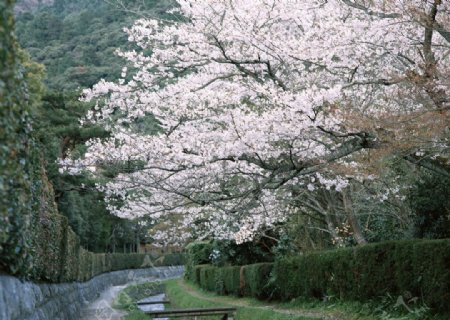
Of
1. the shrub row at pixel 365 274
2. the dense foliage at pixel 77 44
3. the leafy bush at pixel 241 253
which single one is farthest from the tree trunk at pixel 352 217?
the dense foliage at pixel 77 44

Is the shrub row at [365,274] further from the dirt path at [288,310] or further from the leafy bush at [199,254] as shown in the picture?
the leafy bush at [199,254]

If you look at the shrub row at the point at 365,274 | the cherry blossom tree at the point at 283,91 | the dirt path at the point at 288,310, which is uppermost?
the cherry blossom tree at the point at 283,91

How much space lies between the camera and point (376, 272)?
1039 centimetres

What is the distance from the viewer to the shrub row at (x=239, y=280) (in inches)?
640

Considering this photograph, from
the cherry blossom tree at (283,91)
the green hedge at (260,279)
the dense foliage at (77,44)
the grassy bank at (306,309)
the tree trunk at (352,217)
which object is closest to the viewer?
the cherry blossom tree at (283,91)

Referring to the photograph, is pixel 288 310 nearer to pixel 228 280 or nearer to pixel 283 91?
pixel 283 91

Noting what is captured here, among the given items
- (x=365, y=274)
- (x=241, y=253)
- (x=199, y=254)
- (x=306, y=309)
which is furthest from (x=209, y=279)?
(x=365, y=274)

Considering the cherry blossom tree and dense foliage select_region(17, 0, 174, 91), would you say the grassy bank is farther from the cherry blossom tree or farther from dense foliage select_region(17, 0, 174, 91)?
dense foliage select_region(17, 0, 174, 91)

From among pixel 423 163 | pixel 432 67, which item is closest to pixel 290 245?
pixel 423 163

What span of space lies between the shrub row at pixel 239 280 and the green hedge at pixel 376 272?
1381mm

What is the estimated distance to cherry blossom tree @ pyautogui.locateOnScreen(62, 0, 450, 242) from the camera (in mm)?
7586

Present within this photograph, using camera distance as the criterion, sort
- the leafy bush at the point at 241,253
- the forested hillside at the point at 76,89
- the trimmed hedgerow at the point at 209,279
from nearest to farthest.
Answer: the leafy bush at the point at 241,253 < the trimmed hedgerow at the point at 209,279 < the forested hillside at the point at 76,89

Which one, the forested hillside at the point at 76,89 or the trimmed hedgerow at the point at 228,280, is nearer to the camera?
the trimmed hedgerow at the point at 228,280

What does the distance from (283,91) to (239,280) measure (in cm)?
1057
